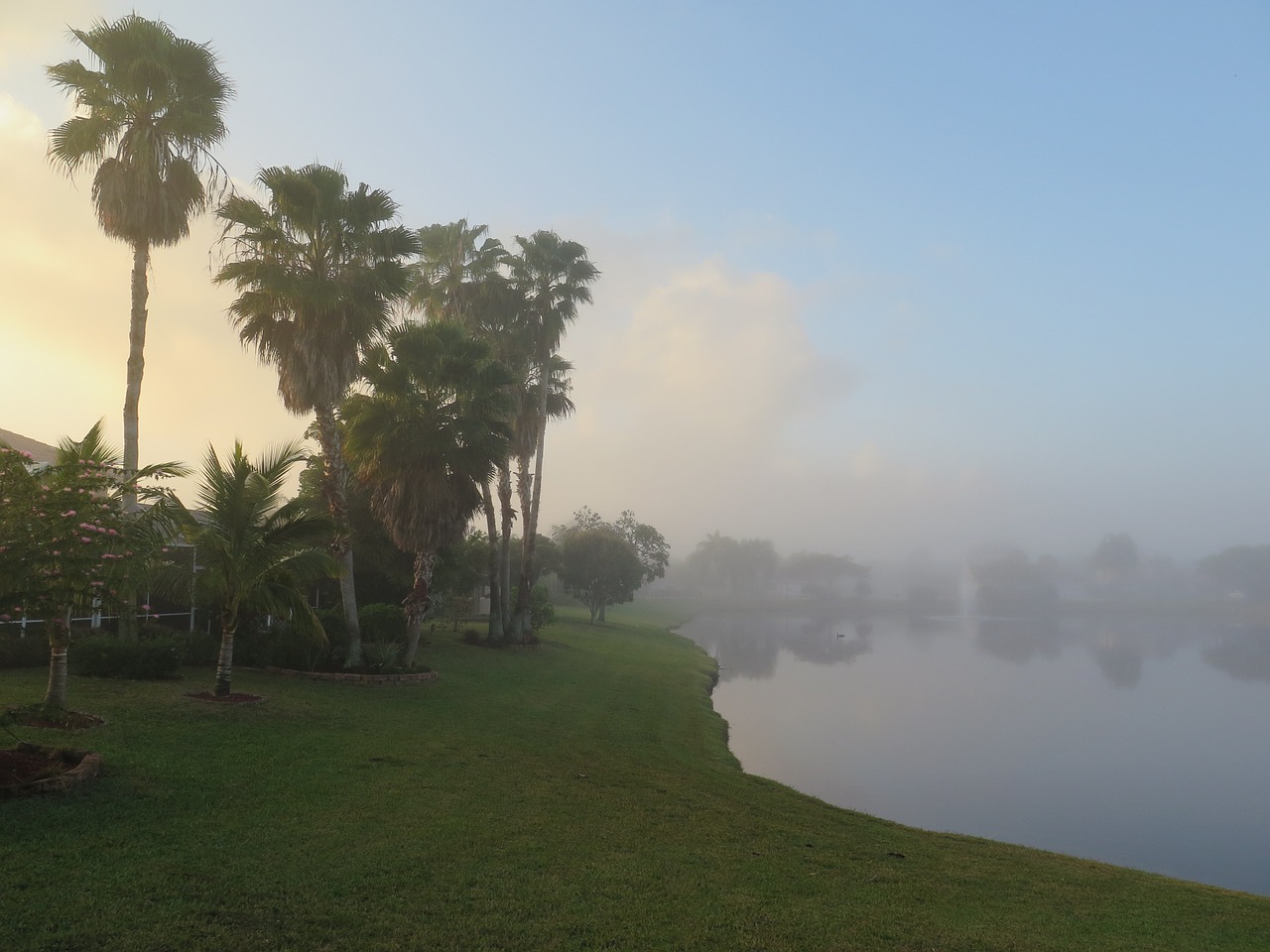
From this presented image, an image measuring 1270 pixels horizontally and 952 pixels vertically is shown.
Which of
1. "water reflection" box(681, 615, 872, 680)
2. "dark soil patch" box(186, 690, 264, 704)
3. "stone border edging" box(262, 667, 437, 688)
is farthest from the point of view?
"water reflection" box(681, 615, 872, 680)

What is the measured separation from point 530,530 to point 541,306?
9.81 meters

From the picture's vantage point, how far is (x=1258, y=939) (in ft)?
25.5

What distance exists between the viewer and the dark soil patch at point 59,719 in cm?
1059

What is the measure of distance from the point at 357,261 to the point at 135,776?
49.3 ft

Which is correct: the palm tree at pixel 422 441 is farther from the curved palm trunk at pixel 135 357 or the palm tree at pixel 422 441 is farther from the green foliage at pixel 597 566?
the green foliage at pixel 597 566

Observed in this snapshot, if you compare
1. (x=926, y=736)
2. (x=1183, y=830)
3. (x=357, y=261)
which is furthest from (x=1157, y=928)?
(x=357, y=261)

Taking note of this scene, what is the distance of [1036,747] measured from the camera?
80.1ft

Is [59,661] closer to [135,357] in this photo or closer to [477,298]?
[135,357]

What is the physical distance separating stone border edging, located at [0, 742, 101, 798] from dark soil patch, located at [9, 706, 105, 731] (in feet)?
3.40

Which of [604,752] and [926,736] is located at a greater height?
[604,752]

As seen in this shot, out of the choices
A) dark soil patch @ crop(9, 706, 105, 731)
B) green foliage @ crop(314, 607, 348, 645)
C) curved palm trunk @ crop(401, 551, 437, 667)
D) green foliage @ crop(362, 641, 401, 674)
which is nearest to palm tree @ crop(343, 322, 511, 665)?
curved palm trunk @ crop(401, 551, 437, 667)

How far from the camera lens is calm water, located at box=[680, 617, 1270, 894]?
1556cm

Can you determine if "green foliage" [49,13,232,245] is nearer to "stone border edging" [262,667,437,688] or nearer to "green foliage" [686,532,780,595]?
"stone border edging" [262,667,437,688]

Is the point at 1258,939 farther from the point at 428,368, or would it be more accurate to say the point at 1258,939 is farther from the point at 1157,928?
the point at 428,368
